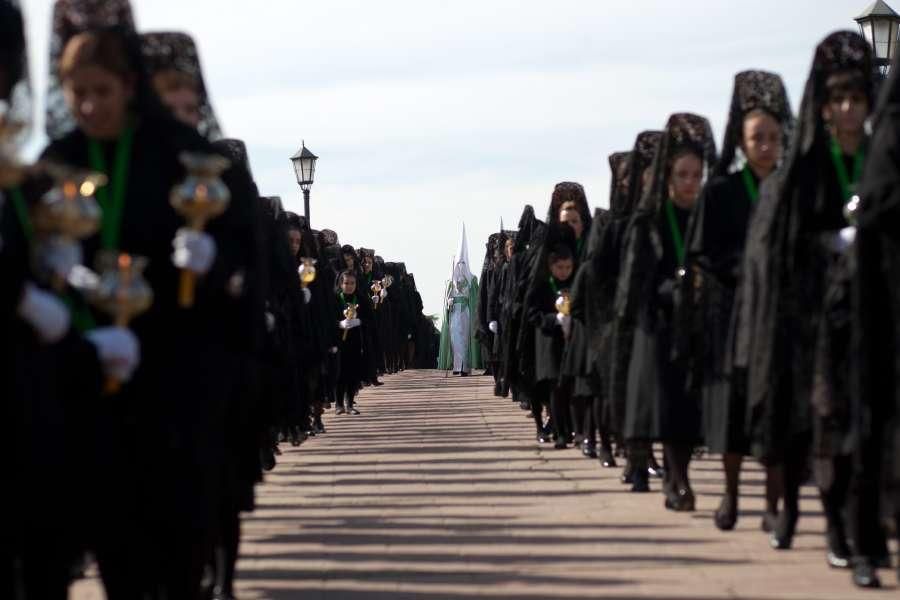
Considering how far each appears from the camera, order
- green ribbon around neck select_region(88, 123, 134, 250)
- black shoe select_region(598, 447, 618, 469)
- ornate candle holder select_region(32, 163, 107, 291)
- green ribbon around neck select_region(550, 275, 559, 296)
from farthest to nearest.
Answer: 1. green ribbon around neck select_region(550, 275, 559, 296)
2. black shoe select_region(598, 447, 618, 469)
3. green ribbon around neck select_region(88, 123, 134, 250)
4. ornate candle holder select_region(32, 163, 107, 291)

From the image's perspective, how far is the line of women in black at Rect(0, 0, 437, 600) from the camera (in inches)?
211

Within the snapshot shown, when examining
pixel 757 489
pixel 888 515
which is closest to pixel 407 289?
pixel 757 489

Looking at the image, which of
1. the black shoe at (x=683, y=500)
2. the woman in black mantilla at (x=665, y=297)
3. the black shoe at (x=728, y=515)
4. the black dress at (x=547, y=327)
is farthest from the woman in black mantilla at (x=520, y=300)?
the black shoe at (x=728, y=515)

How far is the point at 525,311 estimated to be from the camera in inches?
698

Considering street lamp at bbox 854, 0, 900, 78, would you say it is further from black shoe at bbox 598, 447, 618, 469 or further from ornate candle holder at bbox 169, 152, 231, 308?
ornate candle holder at bbox 169, 152, 231, 308

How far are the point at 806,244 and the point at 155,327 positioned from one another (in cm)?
345

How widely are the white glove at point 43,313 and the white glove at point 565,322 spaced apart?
11.2 meters

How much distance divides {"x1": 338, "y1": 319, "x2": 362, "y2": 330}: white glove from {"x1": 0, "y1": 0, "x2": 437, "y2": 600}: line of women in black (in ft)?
58.3

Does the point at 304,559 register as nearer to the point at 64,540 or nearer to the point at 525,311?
the point at 64,540

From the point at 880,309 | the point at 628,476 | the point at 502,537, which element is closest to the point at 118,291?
the point at 880,309

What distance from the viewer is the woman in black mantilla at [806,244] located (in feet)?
28.6

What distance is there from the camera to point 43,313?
524cm

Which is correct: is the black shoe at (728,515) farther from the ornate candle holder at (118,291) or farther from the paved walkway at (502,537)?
the ornate candle holder at (118,291)

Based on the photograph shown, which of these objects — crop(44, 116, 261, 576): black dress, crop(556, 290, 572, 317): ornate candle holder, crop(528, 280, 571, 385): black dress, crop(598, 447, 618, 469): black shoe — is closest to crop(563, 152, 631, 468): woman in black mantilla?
crop(598, 447, 618, 469): black shoe
